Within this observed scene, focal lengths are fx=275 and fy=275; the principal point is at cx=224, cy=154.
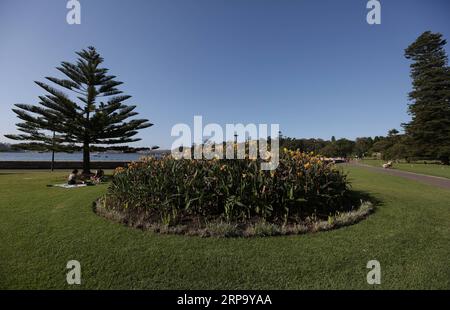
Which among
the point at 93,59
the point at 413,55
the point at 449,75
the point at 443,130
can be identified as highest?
the point at 413,55

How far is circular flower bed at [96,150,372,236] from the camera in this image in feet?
13.8

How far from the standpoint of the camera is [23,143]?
1534 cm

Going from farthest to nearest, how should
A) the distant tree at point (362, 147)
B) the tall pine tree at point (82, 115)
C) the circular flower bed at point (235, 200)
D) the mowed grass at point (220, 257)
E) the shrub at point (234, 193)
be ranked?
1. the distant tree at point (362, 147)
2. the tall pine tree at point (82, 115)
3. the shrub at point (234, 193)
4. the circular flower bed at point (235, 200)
5. the mowed grass at point (220, 257)

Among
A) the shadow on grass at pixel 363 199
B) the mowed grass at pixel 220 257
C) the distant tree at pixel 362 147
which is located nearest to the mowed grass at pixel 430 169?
the shadow on grass at pixel 363 199

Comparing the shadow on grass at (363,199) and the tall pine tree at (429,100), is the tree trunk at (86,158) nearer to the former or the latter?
the shadow on grass at (363,199)

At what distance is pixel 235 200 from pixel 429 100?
34260 millimetres

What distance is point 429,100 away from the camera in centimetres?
2981

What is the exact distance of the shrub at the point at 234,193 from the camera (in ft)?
14.7

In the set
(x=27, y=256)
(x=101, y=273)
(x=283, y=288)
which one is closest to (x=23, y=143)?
(x=27, y=256)

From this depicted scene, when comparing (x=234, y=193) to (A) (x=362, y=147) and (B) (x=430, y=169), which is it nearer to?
(B) (x=430, y=169)

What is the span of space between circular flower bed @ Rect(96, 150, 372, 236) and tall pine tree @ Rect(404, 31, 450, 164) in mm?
29724

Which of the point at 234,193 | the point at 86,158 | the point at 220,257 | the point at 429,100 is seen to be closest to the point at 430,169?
the point at 429,100

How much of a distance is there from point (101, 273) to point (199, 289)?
1.09m
